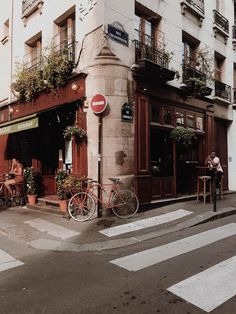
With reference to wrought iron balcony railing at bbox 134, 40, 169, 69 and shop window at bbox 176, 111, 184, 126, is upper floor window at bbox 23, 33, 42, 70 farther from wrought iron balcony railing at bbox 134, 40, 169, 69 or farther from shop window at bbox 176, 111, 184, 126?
shop window at bbox 176, 111, 184, 126

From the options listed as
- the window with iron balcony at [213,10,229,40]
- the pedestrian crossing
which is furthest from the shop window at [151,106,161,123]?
the window with iron balcony at [213,10,229,40]

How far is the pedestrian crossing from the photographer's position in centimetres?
380

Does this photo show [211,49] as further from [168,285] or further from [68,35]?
[168,285]

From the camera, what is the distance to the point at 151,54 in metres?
9.92

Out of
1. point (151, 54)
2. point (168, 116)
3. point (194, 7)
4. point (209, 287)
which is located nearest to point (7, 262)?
point (209, 287)

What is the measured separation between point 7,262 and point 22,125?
600 cm

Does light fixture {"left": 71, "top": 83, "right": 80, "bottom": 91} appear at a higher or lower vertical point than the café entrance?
higher

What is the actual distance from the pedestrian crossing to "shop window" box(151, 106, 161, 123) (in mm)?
4247

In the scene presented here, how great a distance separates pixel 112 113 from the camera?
28.5 feet

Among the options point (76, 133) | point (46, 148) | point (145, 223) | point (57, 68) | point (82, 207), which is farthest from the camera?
point (46, 148)

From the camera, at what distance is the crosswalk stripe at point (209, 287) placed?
12.2 ft

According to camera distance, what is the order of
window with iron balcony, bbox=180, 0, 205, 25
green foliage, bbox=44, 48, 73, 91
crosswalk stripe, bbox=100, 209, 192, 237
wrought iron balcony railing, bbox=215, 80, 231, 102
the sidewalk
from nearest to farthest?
the sidewalk → crosswalk stripe, bbox=100, 209, 192, 237 → green foliage, bbox=44, 48, 73, 91 → window with iron balcony, bbox=180, 0, 205, 25 → wrought iron balcony railing, bbox=215, 80, 231, 102

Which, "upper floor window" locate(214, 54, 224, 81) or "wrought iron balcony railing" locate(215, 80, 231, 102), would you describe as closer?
"wrought iron balcony railing" locate(215, 80, 231, 102)

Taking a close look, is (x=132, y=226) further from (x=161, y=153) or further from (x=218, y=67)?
(x=218, y=67)
